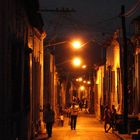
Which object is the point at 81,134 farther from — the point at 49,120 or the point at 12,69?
the point at 12,69

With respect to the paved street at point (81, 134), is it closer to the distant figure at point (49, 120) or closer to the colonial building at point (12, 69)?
the distant figure at point (49, 120)

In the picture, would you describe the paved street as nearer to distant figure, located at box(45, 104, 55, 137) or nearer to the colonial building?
distant figure, located at box(45, 104, 55, 137)

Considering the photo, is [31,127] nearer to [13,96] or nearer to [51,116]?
[51,116]

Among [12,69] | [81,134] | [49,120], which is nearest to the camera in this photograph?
[12,69]

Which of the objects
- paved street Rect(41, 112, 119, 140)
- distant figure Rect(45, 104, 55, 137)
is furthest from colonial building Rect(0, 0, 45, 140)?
paved street Rect(41, 112, 119, 140)

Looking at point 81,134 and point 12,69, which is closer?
point 12,69

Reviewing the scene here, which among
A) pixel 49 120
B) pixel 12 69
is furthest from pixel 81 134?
pixel 12 69

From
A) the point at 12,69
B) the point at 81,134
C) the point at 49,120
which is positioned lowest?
the point at 81,134

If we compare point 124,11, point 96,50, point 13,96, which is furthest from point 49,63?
point 96,50

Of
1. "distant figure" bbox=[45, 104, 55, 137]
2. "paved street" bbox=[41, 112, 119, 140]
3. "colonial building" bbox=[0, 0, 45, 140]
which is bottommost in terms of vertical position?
"paved street" bbox=[41, 112, 119, 140]

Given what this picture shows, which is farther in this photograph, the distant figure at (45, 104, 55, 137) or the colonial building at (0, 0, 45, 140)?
the distant figure at (45, 104, 55, 137)

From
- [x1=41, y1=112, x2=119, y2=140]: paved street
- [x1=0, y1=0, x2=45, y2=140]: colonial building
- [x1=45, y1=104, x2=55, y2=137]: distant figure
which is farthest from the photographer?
[x1=45, y1=104, x2=55, y2=137]: distant figure

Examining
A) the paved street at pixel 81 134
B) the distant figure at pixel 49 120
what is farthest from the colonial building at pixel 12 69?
the paved street at pixel 81 134

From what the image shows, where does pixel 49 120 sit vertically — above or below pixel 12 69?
below
